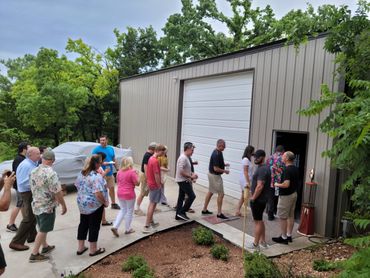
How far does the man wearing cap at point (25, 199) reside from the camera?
4.93 m

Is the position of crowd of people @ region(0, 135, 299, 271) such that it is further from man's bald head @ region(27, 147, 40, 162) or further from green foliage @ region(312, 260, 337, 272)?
green foliage @ region(312, 260, 337, 272)

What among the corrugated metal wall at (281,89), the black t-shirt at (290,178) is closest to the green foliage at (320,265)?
the black t-shirt at (290,178)

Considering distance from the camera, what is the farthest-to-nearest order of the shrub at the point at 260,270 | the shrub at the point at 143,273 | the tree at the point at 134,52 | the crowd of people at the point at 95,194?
the tree at the point at 134,52
the crowd of people at the point at 95,194
the shrub at the point at 143,273
the shrub at the point at 260,270

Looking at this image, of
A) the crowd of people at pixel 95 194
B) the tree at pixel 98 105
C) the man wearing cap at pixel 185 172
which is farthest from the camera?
the tree at pixel 98 105

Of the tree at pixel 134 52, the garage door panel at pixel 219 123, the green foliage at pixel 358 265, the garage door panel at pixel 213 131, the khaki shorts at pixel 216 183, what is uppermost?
the tree at pixel 134 52

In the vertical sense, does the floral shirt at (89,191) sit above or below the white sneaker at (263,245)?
above

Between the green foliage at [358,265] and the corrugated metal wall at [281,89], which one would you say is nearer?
the green foliage at [358,265]

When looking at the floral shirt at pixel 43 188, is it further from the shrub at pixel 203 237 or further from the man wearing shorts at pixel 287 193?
the man wearing shorts at pixel 287 193


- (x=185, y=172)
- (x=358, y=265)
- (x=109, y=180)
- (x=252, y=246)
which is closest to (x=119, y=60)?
(x=109, y=180)

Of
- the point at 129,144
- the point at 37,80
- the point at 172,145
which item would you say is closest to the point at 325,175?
the point at 172,145

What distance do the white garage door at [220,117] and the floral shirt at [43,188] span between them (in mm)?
5134

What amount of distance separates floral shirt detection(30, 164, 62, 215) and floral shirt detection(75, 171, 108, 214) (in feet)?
1.22

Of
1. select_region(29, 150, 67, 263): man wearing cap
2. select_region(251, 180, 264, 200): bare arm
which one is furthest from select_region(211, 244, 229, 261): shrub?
select_region(29, 150, 67, 263): man wearing cap

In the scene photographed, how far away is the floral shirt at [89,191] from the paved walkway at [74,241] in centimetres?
87
